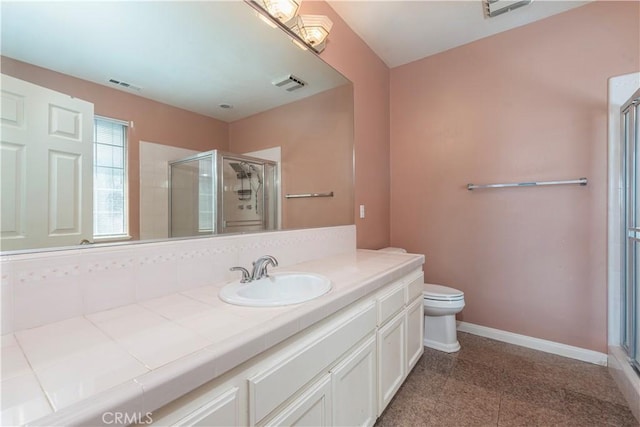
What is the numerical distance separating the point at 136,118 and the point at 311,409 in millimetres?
1152

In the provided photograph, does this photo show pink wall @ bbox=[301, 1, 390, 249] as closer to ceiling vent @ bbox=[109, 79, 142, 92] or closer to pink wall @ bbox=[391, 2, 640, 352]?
pink wall @ bbox=[391, 2, 640, 352]

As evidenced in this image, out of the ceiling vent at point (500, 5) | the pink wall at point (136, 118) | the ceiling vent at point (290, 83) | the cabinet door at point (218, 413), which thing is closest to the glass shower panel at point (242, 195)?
the pink wall at point (136, 118)

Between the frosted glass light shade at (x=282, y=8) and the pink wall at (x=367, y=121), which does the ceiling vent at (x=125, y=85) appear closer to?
the frosted glass light shade at (x=282, y=8)

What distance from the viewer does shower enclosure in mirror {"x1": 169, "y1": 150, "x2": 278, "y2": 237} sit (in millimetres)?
1070

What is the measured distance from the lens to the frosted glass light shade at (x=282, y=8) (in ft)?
4.55

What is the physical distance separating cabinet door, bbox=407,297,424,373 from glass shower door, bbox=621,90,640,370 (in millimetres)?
1158

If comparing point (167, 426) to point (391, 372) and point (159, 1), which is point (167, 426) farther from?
point (159, 1)

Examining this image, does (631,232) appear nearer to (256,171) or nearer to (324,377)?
(324,377)

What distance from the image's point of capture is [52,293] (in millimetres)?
746

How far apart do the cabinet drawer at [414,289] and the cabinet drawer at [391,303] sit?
10 centimetres

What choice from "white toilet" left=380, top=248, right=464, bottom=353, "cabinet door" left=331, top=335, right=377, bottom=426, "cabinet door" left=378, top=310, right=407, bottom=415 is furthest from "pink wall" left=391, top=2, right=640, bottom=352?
"cabinet door" left=331, top=335, right=377, bottom=426

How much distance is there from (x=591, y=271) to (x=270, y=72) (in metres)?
2.50

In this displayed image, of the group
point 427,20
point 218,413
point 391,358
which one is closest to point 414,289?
point 391,358

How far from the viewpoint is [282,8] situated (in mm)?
1412
